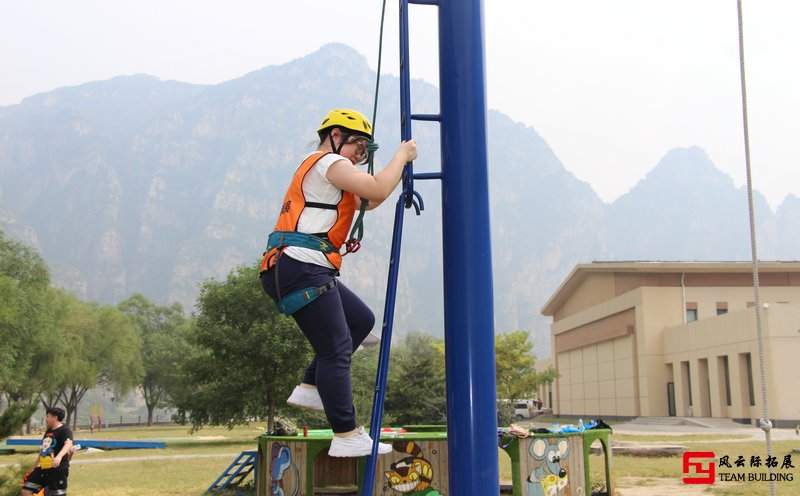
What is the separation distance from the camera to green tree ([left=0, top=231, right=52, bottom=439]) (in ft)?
117

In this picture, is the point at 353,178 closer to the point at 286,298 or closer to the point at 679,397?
the point at 286,298

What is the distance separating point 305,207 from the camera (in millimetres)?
3664

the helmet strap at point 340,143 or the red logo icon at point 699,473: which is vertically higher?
the helmet strap at point 340,143

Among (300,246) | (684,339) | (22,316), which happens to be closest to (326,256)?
(300,246)

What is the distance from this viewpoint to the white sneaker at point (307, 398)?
12.8 feet

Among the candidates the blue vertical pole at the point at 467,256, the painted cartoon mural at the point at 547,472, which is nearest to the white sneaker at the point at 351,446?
the blue vertical pole at the point at 467,256

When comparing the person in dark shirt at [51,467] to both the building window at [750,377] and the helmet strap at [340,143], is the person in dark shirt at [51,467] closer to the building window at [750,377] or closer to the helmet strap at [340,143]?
the helmet strap at [340,143]

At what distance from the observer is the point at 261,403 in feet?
97.3

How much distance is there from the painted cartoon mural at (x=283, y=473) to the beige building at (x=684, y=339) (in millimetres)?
35652

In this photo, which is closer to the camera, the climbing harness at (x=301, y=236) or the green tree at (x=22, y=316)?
the climbing harness at (x=301, y=236)

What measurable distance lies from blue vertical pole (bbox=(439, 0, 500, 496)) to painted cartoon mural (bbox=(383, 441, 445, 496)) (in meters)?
1.02

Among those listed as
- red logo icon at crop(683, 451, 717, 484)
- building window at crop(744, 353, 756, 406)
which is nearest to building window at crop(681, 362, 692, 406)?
building window at crop(744, 353, 756, 406)

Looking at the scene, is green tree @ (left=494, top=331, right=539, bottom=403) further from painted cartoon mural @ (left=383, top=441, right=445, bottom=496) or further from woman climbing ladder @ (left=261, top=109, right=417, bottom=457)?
woman climbing ladder @ (left=261, top=109, right=417, bottom=457)

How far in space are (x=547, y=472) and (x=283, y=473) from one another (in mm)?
1759
